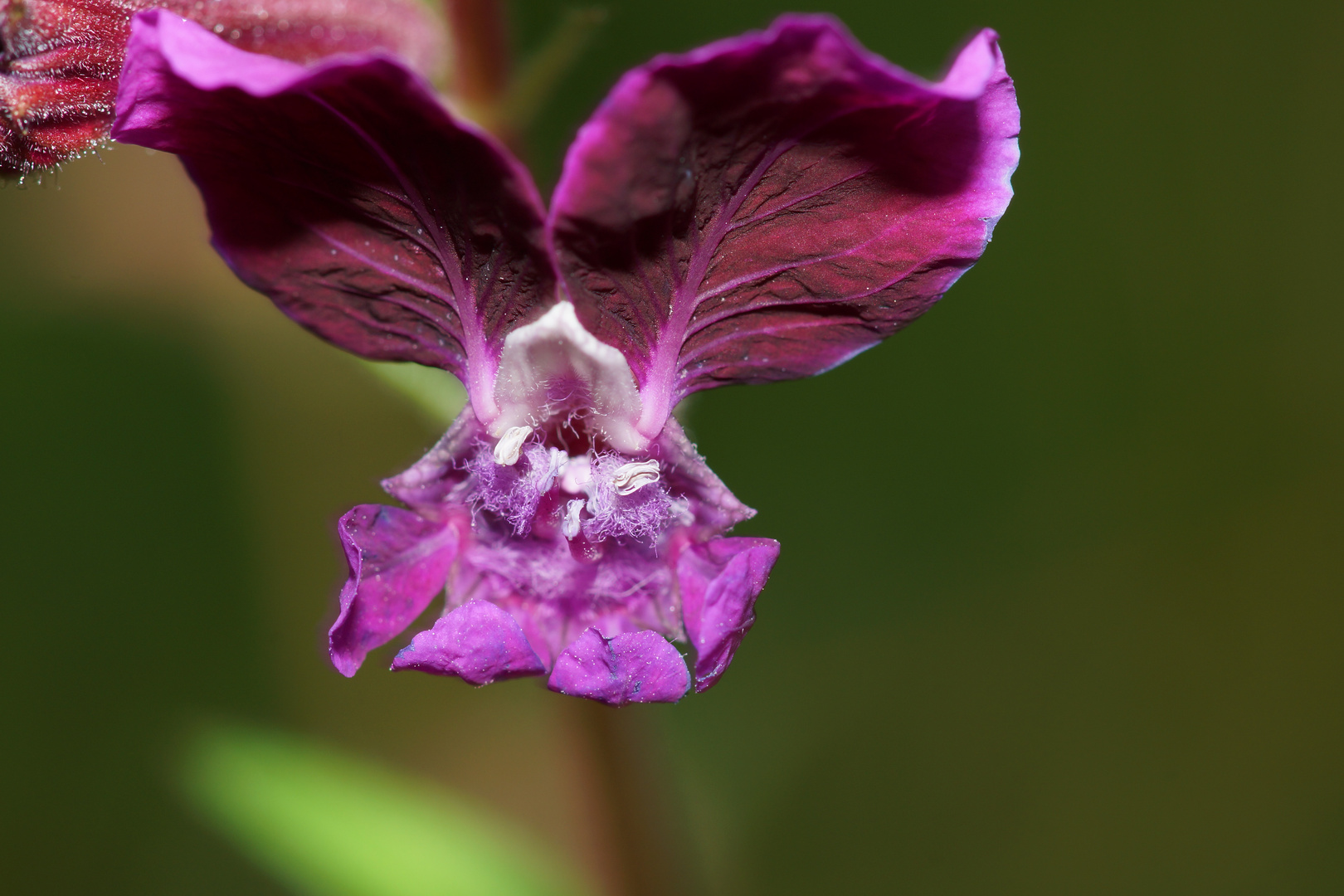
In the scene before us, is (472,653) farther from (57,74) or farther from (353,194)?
(57,74)

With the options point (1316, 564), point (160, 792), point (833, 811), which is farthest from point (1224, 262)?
point (160, 792)

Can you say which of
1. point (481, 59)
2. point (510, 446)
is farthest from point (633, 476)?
point (481, 59)

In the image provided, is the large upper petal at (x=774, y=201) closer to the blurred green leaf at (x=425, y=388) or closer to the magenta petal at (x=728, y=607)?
the magenta petal at (x=728, y=607)

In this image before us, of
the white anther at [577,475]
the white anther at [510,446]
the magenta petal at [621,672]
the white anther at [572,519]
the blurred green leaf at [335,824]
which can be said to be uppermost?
the white anther at [510,446]

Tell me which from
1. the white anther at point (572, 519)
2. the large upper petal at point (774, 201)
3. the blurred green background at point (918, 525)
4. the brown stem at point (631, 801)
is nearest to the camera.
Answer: the large upper petal at point (774, 201)

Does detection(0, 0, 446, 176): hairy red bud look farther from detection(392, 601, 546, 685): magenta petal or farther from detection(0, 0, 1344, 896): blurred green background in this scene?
detection(0, 0, 1344, 896): blurred green background

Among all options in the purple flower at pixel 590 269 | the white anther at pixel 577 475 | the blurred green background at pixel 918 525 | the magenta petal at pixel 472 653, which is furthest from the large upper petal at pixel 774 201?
the blurred green background at pixel 918 525

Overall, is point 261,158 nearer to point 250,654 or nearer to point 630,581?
point 630,581

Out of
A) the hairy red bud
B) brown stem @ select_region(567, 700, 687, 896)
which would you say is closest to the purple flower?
the hairy red bud
